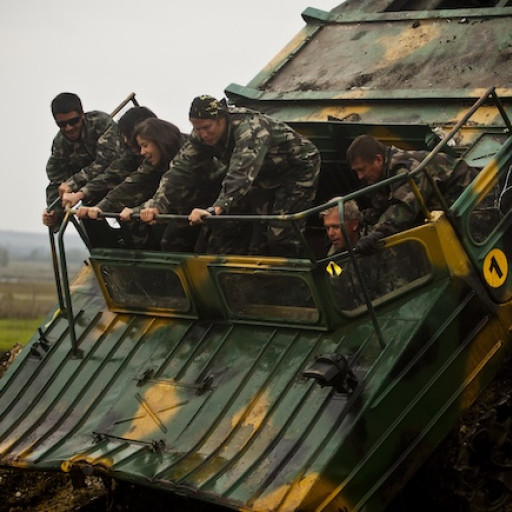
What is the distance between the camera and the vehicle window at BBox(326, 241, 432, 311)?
8.20 meters

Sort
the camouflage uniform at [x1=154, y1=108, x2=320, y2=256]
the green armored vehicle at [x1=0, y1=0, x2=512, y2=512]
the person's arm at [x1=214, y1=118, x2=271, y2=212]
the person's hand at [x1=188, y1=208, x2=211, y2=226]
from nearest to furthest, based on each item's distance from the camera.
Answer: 1. the green armored vehicle at [x1=0, y1=0, x2=512, y2=512]
2. the person's hand at [x1=188, y1=208, x2=211, y2=226]
3. the person's arm at [x1=214, y1=118, x2=271, y2=212]
4. the camouflage uniform at [x1=154, y1=108, x2=320, y2=256]

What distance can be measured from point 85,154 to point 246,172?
7.87 feet

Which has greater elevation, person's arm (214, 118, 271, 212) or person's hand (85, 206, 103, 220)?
person's arm (214, 118, 271, 212)

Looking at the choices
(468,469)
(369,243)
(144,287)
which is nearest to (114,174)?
(144,287)

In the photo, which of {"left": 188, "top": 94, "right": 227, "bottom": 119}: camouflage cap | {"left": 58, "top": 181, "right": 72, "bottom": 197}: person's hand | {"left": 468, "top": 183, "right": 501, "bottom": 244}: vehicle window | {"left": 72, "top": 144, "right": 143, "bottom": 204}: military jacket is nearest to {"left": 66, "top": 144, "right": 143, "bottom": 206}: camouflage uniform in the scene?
{"left": 72, "top": 144, "right": 143, "bottom": 204}: military jacket

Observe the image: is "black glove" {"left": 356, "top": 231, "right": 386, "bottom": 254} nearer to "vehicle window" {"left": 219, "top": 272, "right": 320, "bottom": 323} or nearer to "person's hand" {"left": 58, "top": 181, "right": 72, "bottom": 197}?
"vehicle window" {"left": 219, "top": 272, "right": 320, "bottom": 323}

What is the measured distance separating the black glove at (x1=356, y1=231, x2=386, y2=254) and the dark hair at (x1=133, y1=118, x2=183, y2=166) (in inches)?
83.1

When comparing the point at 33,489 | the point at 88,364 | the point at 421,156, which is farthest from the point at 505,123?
the point at 33,489

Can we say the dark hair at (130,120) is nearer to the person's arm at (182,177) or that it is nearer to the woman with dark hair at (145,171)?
the woman with dark hair at (145,171)

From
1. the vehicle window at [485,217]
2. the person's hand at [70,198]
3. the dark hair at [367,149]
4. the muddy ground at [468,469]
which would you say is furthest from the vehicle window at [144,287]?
the vehicle window at [485,217]

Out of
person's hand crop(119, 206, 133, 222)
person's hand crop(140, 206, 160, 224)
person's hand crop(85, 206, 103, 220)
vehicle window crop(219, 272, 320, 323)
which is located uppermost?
person's hand crop(85, 206, 103, 220)

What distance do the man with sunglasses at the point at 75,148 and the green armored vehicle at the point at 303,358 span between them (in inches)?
32.0

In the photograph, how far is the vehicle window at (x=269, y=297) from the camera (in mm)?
8383

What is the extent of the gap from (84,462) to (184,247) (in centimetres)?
209
